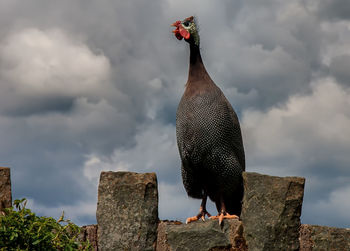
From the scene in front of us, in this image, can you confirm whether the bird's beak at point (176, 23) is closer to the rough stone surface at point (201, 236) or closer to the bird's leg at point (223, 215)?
the bird's leg at point (223, 215)

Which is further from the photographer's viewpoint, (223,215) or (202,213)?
(202,213)

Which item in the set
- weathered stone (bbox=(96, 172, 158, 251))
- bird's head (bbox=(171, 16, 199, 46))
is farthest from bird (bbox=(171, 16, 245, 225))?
weathered stone (bbox=(96, 172, 158, 251))

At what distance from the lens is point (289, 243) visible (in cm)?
443

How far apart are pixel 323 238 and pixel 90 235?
2.34 metres

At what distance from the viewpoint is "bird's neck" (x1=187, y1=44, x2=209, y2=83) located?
17.3 ft

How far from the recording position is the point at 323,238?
4609 millimetres

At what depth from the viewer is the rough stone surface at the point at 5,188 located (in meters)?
4.80

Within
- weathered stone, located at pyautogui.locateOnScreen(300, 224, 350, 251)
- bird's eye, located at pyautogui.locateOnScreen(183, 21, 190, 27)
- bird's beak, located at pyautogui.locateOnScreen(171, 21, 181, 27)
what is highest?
bird's beak, located at pyautogui.locateOnScreen(171, 21, 181, 27)

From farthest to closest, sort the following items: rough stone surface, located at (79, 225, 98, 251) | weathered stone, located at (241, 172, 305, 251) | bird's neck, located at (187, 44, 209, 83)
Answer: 1. bird's neck, located at (187, 44, 209, 83)
2. rough stone surface, located at (79, 225, 98, 251)
3. weathered stone, located at (241, 172, 305, 251)

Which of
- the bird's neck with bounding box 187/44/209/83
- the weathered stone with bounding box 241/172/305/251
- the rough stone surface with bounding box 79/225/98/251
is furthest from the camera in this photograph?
the bird's neck with bounding box 187/44/209/83

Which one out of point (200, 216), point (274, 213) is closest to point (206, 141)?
point (200, 216)

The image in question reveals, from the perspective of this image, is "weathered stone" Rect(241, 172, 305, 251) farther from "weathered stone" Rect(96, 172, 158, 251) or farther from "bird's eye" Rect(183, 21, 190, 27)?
"bird's eye" Rect(183, 21, 190, 27)

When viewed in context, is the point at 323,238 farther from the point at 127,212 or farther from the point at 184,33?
the point at 184,33

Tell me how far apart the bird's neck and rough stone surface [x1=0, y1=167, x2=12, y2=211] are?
7.12 feet
